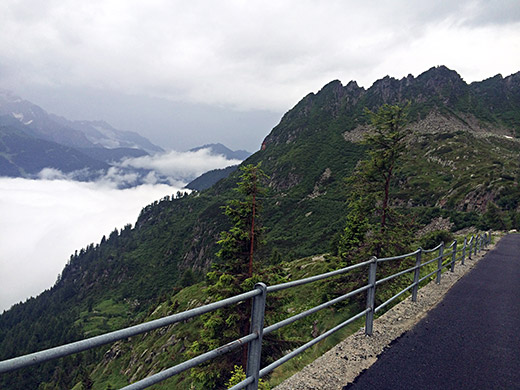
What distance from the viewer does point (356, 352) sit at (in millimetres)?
6871

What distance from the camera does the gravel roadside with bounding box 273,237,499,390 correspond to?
573 cm

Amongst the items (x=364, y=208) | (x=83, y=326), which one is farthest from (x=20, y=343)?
(x=364, y=208)

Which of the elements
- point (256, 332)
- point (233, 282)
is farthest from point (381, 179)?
point (256, 332)

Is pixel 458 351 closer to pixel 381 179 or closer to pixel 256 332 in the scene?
pixel 256 332

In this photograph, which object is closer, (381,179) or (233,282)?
(381,179)

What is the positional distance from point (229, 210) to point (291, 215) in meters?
149

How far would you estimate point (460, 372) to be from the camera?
20.3ft

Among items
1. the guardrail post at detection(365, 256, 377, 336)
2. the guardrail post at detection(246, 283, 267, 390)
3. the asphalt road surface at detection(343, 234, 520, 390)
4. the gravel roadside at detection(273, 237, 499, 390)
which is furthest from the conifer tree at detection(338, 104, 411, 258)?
the guardrail post at detection(246, 283, 267, 390)

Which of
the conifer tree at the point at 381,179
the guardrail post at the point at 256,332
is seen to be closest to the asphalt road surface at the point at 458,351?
the guardrail post at the point at 256,332

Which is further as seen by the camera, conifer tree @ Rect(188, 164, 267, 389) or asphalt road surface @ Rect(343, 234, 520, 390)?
conifer tree @ Rect(188, 164, 267, 389)

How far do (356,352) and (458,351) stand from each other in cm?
231

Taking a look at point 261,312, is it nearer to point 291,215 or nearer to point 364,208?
point 364,208

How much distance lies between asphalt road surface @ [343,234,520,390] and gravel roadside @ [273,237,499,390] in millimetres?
189

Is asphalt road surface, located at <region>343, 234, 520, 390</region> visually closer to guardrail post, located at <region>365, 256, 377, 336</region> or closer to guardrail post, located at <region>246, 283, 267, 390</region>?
guardrail post, located at <region>365, 256, 377, 336</region>
